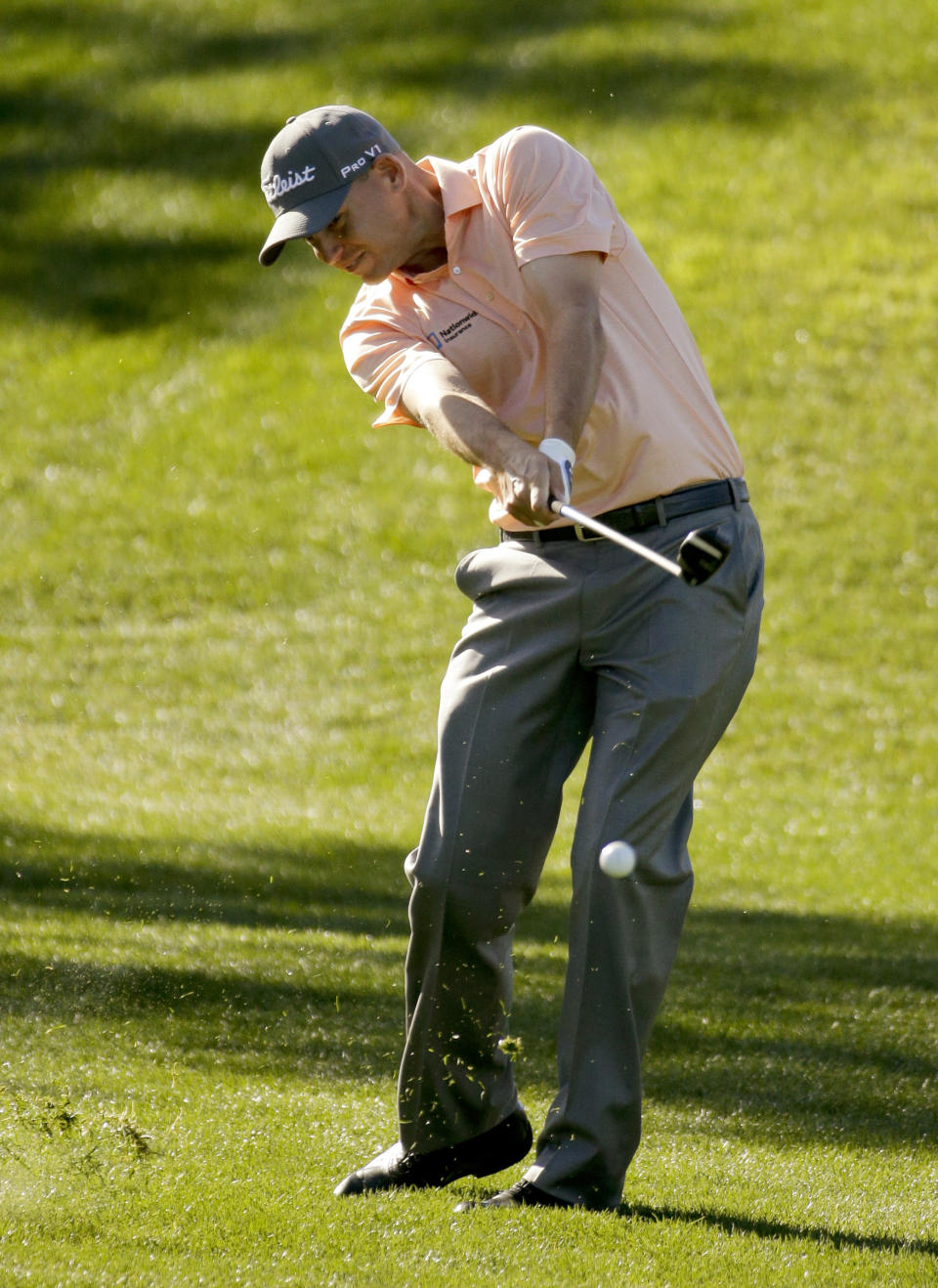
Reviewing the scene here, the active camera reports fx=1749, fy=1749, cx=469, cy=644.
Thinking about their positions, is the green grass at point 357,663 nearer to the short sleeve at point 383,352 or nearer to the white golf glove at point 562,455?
the white golf glove at point 562,455

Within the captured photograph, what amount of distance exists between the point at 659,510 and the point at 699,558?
0.93 feet

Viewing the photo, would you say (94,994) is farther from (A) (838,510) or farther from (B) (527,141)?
(A) (838,510)

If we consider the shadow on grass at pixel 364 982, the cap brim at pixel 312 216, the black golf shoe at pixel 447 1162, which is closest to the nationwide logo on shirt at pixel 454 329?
the cap brim at pixel 312 216

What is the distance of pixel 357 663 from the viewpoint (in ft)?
39.8

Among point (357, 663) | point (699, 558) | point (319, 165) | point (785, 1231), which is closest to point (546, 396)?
point (699, 558)

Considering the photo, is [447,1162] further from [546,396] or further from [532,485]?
[546,396]

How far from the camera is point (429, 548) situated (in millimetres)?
13578

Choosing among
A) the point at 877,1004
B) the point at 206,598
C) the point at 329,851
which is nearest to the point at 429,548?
the point at 206,598

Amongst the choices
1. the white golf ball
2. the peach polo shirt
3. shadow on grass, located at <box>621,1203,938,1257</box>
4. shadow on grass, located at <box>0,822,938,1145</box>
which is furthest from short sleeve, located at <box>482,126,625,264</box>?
shadow on grass, located at <box>0,822,938,1145</box>

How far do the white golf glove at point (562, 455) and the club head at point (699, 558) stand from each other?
0.26m

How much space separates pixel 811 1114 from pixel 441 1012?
161 cm

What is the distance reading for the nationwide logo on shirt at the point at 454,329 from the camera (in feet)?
12.9

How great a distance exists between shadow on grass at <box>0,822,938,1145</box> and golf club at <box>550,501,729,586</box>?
2.01 m

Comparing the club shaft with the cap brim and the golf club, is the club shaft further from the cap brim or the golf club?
the cap brim
